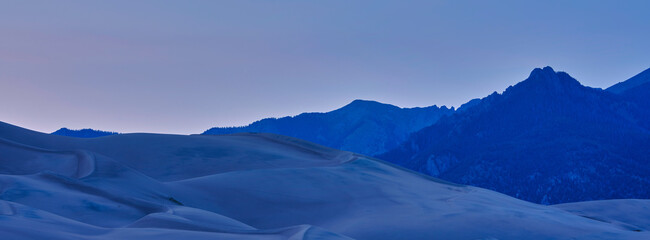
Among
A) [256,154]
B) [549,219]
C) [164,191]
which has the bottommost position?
[549,219]

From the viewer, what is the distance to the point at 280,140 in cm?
4681

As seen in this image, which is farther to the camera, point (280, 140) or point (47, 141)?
point (280, 140)

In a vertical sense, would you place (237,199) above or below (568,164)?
below

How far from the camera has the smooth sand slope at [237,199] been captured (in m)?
14.1

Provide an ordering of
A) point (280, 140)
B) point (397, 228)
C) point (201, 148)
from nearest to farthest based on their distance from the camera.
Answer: point (397, 228)
point (201, 148)
point (280, 140)

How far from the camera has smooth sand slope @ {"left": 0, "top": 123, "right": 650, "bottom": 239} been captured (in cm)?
1409

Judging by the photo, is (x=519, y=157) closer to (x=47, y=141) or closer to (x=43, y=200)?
(x=47, y=141)

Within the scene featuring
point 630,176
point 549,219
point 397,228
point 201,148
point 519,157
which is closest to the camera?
point 397,228

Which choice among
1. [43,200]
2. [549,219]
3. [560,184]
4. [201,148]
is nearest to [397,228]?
[549,219]

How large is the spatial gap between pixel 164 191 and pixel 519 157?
570 ft

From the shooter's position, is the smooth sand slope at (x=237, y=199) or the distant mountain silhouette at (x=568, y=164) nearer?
the smooth sand slope at (x=237, y=199)

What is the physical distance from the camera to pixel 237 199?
26.4 m

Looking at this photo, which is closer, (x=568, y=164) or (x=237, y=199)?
(x=237, y=199)

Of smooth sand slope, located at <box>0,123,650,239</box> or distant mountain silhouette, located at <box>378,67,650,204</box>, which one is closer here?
smooth sand slope, located at <box>0,123,650,239</box>
